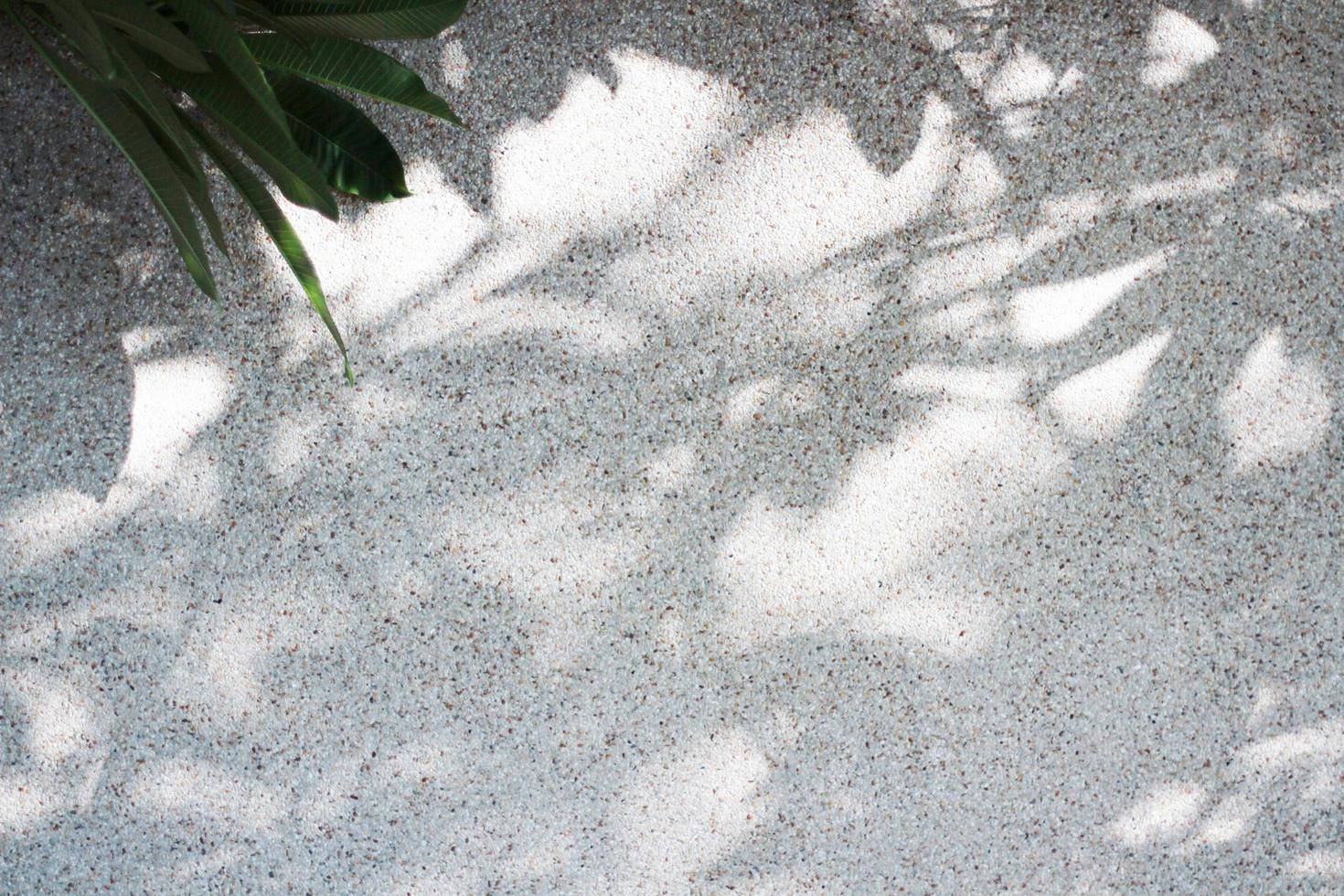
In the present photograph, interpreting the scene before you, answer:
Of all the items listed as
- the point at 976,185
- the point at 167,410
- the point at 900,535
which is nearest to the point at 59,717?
the point at 167,410

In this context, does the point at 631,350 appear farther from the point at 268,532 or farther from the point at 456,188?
the point at 268,532

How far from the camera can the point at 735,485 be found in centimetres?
161

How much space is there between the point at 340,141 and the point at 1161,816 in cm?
175

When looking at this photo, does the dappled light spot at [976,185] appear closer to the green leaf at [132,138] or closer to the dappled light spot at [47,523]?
the green leaf at [132,138]

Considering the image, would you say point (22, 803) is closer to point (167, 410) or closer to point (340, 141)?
point (167, 410)

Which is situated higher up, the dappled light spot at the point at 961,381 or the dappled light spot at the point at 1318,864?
the dappled light spot at the point at 961,381

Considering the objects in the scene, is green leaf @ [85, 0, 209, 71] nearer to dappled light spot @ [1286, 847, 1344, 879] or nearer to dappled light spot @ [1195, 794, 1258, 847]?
dappled light spot @ [1195, 794, 1258, 847]

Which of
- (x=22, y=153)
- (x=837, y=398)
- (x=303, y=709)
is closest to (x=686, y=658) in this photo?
(x=837, y=398)

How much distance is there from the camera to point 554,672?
161 cm

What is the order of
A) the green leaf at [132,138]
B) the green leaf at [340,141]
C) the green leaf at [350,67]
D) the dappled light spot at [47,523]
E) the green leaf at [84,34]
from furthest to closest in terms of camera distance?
the dappled light spot at [47,523] → the green leaf at [340,141] → the green leaf at [350,67] → the green leaf at [132,138] → the green leaf at [84,34]

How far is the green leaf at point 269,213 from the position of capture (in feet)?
4.49

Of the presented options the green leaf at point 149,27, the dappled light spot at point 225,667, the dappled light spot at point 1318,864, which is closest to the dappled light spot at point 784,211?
the green leaf at point 149,27

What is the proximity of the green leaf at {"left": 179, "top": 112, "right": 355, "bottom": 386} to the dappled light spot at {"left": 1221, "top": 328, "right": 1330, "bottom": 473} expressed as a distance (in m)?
1.45

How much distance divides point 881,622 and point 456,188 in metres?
1.03
